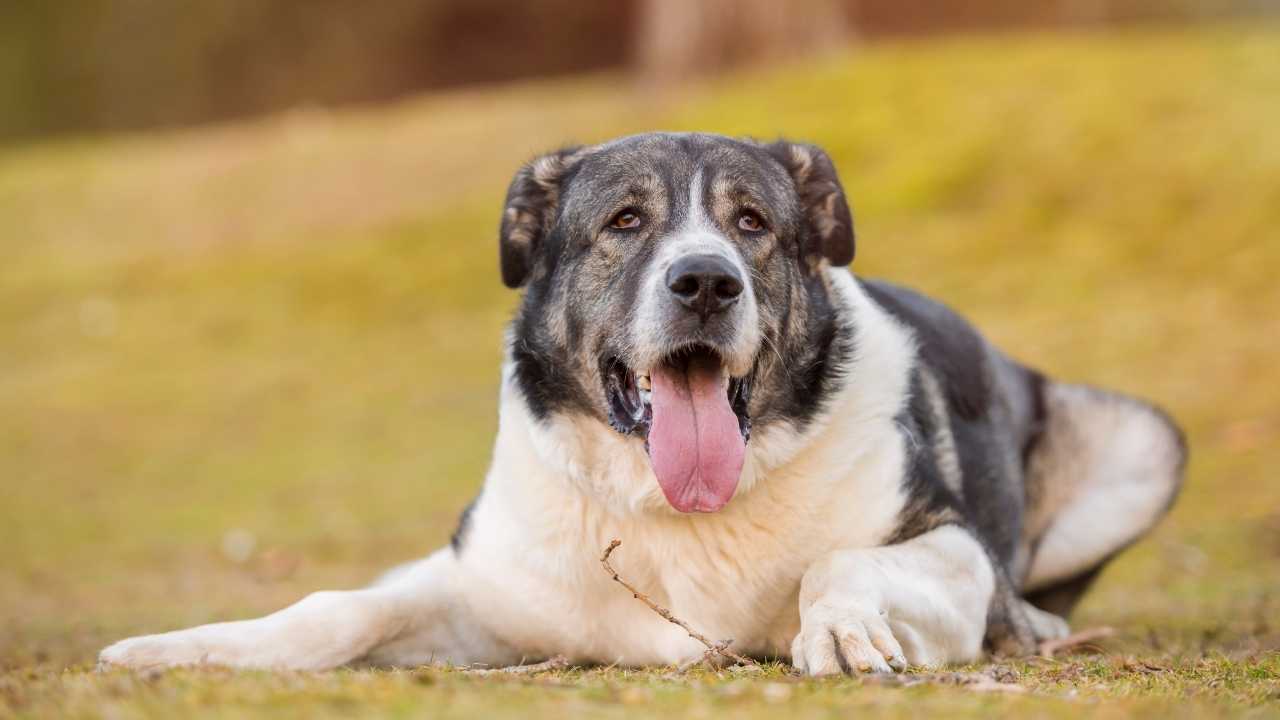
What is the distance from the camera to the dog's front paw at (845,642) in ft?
14.1

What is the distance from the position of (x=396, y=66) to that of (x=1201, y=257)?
15963 mm

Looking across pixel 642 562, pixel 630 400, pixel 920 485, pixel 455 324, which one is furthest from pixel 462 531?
pixel 455 324

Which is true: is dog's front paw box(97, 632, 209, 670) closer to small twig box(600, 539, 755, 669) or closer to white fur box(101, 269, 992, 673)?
white fur box(101, 269, 992, 673)

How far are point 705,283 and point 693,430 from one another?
0.47 m

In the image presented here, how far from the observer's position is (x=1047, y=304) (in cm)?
1605

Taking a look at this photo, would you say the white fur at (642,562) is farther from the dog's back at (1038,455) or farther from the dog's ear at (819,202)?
the dog's back at (1038,455)

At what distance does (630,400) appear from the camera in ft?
16.8

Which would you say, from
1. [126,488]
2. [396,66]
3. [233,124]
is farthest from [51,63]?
[126,488]

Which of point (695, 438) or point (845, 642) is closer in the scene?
point (845, 642)

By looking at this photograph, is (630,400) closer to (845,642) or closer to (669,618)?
(669,618)

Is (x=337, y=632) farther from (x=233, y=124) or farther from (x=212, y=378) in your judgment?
(x=233, y=124)

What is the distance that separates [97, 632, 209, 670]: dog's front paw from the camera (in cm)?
468

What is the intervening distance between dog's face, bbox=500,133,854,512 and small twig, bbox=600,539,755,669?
289mm

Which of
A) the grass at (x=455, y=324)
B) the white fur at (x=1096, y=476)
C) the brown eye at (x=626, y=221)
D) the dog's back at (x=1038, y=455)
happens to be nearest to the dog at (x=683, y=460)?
the brown eye at (x=626, y=221)
